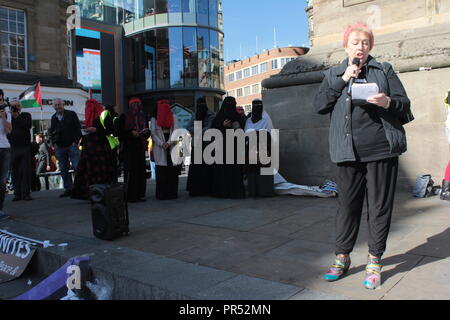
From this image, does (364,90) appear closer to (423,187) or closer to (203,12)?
(423,187)

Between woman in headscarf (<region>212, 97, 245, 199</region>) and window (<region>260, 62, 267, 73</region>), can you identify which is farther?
window (<region>260, 62, 267, 73</region>)

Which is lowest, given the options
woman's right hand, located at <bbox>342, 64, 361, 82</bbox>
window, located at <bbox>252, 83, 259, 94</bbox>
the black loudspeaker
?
the black loudspeaker

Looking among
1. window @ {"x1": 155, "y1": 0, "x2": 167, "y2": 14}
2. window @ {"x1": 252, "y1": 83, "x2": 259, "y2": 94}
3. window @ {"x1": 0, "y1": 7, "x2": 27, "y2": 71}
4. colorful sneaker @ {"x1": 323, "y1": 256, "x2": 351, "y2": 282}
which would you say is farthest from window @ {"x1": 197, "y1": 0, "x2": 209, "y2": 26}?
window @ {"x1": 252, "y1": 83, "x2": 259, "y2": 94}

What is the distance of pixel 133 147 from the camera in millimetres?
6887

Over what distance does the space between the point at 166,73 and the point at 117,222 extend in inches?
1106

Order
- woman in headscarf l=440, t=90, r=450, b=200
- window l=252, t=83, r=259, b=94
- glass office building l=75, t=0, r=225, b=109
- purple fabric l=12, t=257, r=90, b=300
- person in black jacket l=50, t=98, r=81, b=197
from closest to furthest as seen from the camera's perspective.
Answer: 1. purple fabric l=12, t=257, r=90, b=300
2. woman in headscarf l=440, t=90, r=450, b=200
3. person in black jacket l=50, t=98, r=81, b=197
4. glass office building l=75, t=0, r=225, b=109
5. window l=252, t=83, r=259, b=94

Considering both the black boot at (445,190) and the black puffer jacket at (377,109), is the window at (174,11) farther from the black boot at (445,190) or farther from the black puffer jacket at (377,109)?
the black puffer jacket at (377,109)

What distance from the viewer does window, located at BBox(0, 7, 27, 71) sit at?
18125 mm

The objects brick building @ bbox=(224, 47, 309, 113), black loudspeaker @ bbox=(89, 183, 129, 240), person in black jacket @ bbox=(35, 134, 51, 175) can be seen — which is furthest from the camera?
brick building @ bbox=(224, 47, 309, 113)

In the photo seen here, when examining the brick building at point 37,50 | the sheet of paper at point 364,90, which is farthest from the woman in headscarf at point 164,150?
the brick building at point 37,50

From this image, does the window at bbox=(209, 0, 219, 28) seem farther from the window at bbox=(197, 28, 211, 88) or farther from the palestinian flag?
the palestinian flag

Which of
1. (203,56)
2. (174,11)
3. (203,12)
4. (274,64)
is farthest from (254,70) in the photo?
(174,11)

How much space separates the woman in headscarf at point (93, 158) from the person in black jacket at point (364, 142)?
491 cm

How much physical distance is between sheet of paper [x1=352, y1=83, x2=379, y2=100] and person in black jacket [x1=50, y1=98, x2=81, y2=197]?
6.57 m
